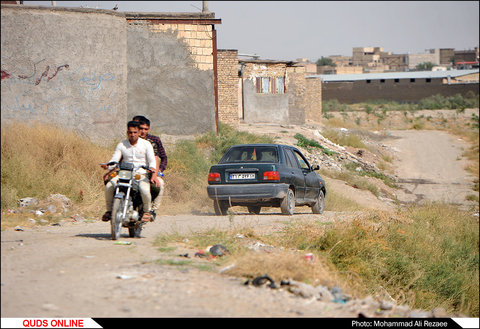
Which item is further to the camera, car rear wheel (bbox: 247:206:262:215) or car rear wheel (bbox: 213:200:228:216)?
car rear wheel (bbox: 247:206:262:215)

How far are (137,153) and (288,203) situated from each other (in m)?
5.29

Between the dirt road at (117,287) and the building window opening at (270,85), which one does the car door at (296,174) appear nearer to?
the dirt road at (117,287)

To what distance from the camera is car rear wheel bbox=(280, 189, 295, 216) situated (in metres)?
13.3

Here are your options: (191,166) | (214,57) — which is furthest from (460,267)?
(214,57)

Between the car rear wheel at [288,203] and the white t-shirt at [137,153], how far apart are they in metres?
5.01

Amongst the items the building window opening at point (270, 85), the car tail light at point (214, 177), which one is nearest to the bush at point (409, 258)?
the car tail light at point (214, 177)

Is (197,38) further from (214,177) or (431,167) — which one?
(431,167)

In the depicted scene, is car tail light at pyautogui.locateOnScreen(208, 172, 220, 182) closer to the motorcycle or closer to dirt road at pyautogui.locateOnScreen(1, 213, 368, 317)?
the motorcycle

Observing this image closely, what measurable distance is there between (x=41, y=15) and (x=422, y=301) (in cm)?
1095

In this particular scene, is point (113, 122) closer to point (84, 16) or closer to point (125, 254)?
point (84, 16)

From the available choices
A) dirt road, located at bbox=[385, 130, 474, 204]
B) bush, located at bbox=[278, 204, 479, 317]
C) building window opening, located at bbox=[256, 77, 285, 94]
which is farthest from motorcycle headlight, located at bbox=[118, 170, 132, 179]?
building window opening, located at bbox=[256, 77, 285, 94]

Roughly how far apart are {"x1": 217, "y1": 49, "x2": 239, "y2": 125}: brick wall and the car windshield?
18.5 metres

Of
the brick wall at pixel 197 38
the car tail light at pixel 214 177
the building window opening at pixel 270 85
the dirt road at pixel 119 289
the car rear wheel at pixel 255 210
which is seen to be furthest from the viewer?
the building window opening at pixel 270 85

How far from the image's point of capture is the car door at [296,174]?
13695 mm
